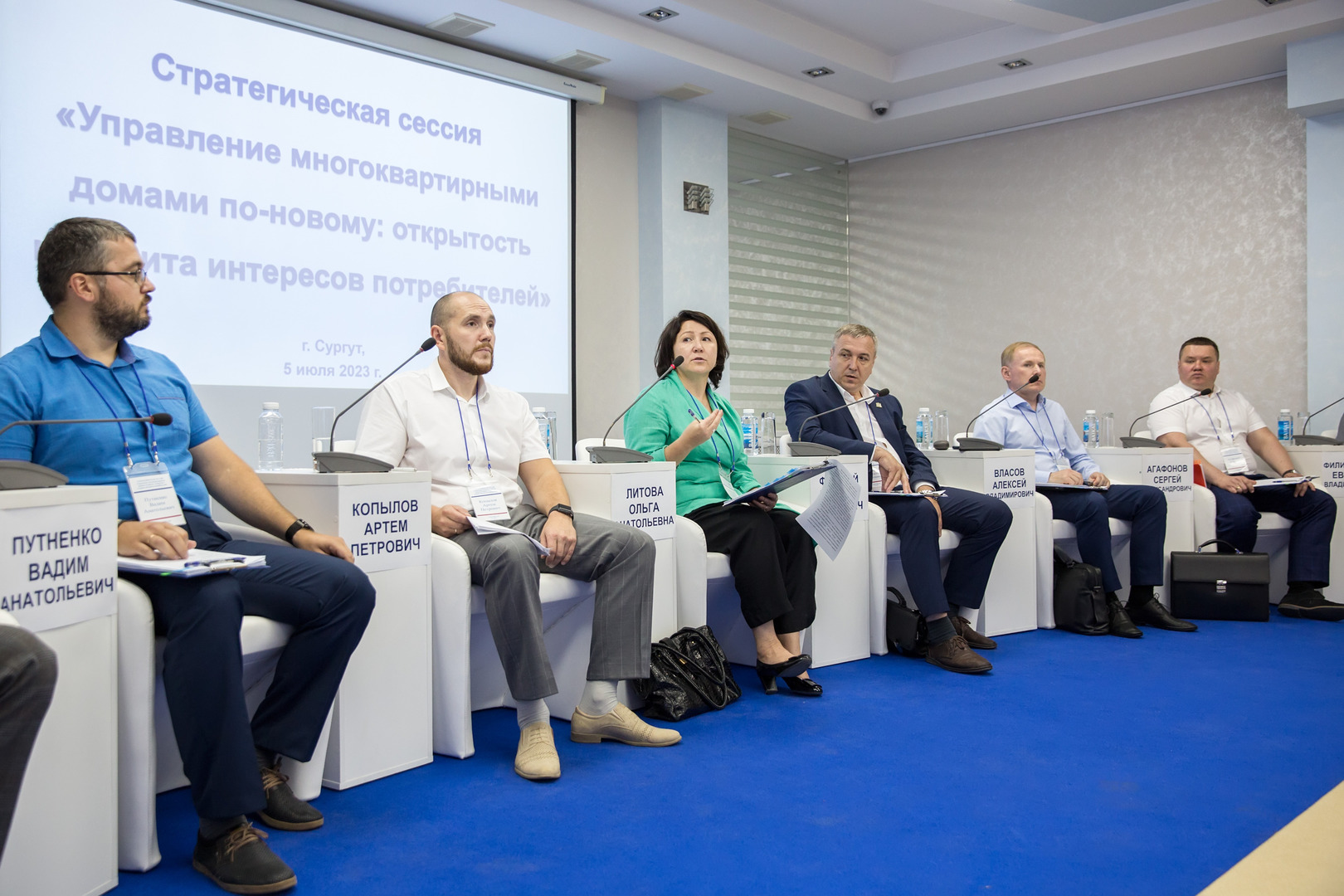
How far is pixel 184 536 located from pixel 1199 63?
5248 millimetres

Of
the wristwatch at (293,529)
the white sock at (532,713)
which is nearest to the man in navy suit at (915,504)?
the white sock at (532,713)

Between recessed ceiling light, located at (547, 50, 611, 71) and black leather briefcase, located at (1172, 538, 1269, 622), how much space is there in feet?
11.1

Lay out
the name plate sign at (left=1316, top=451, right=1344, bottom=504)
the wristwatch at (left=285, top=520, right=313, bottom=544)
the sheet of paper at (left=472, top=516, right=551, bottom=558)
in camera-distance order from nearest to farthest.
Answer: the wristwatch at (left=285, top=520, right=313, bottom=544) < the sheet of paper at (left=472, top=516, right=551, bottom=558) < the name plate sign at (left=1316, top=451, right=1344, bottom=504)

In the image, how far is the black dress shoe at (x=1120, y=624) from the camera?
3.88 m

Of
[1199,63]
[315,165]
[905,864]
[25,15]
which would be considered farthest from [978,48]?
[905,864]

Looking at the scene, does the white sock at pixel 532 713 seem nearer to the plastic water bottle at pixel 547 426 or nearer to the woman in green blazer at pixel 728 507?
the woman in green blazer at pixel 728 507

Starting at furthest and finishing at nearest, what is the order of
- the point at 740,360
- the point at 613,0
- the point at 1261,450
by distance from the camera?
the point at 740,360, the point at 1261,450, the point at 613,0

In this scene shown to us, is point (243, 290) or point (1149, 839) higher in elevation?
point (243, 290)

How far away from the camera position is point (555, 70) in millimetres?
5008

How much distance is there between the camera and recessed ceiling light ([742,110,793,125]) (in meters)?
5.79

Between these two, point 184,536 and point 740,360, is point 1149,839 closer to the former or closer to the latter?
point 184,536

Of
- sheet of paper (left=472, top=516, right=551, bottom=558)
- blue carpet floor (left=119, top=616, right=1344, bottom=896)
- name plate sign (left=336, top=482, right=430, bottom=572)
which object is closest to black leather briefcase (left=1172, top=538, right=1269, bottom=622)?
blue carpet floor (left=119, top=616, right=1344, bottom=896)

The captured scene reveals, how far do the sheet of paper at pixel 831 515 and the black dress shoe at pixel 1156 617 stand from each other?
1720 mm

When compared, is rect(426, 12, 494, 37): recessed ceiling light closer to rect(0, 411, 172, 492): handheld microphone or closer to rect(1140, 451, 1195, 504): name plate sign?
rect(0, 411, 172, 492): handheld microphone
